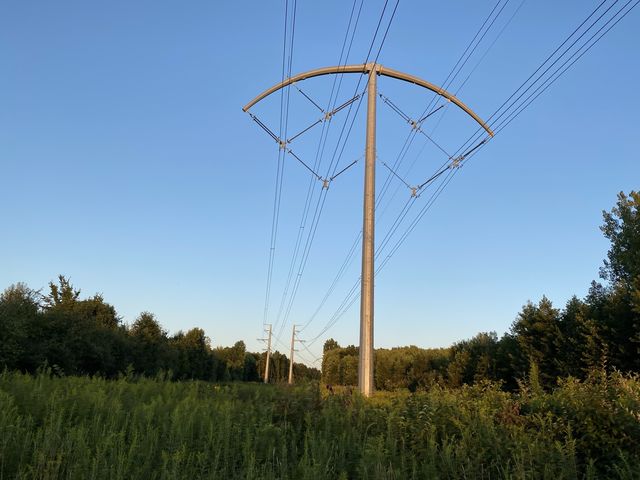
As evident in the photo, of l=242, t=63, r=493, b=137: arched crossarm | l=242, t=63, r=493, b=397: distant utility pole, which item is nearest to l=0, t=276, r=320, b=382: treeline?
l=242, t=63, r=493, b=397: distant utility pole

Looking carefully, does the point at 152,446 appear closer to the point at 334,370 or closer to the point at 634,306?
the point at 634,306

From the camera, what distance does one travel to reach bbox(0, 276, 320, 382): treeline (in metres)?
22.4

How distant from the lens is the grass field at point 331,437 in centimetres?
441

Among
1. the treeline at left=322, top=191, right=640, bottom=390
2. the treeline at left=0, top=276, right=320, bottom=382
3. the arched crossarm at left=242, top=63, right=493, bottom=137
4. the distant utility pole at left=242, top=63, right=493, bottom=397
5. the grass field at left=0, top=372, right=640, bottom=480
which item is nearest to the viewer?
the grass field at left=0, top=372, right=640, bottom=480

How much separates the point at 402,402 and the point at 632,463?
3.13 metres

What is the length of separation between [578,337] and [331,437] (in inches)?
1065

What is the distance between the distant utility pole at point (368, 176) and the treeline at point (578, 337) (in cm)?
153

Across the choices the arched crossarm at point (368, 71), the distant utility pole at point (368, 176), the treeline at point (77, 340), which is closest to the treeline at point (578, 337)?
the distant utility pole at point (368, 176)

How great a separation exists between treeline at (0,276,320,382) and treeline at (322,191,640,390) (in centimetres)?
1436

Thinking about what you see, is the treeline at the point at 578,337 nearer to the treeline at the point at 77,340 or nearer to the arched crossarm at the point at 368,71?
the arched crossarm at the point at 368,71

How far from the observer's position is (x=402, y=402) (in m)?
7.77

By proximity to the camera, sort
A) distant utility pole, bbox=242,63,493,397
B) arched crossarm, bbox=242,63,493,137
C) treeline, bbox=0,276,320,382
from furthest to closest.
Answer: treeline, bbox=0,276,320,382
arched crossarm, bbox=242,63,493,137
distant utility pole, bbox=242,63,493,397

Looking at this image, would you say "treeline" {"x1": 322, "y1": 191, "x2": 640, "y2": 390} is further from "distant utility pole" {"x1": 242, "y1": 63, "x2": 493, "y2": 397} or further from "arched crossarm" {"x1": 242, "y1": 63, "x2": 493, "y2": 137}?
"arched crossarm" {"x1": 242, "y1": 63, "x2": 493, "y2": 137}

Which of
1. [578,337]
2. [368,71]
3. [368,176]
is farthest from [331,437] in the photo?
[578,337]
